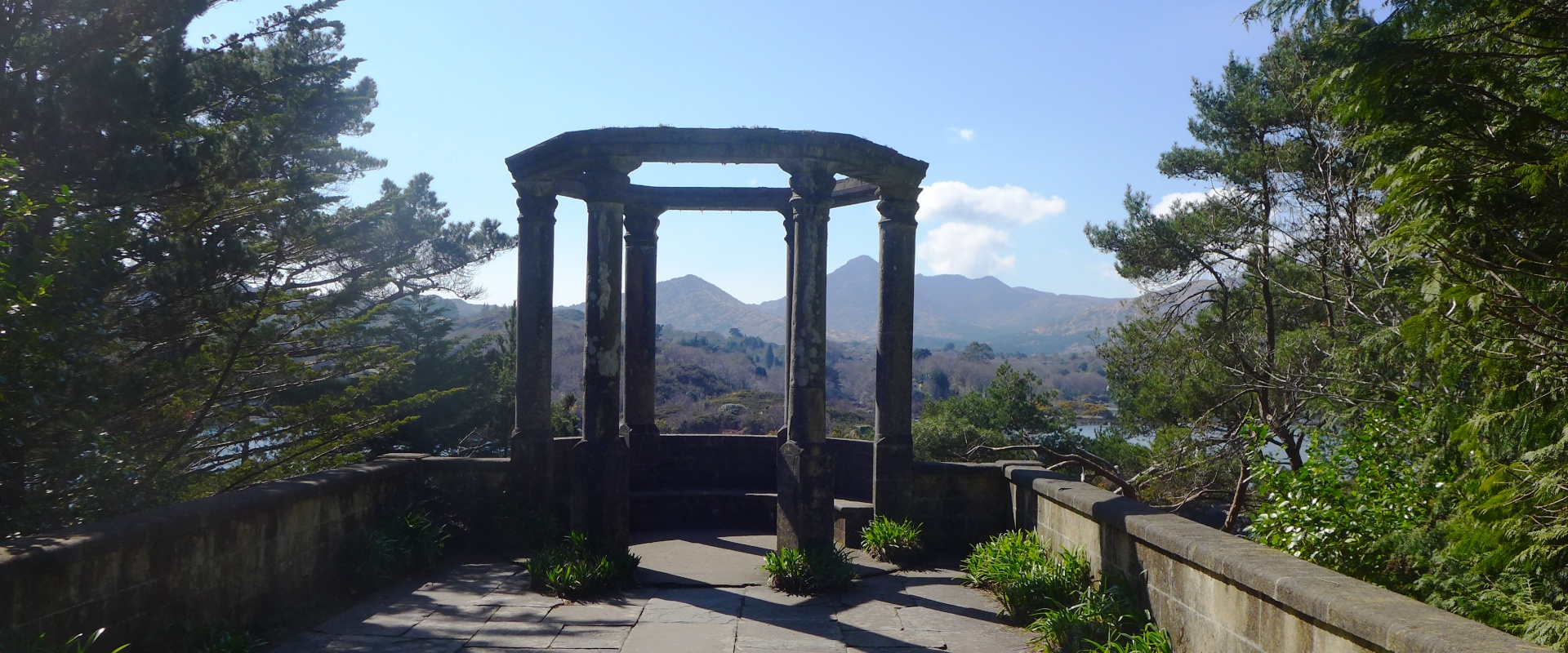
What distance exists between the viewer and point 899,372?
10.4m

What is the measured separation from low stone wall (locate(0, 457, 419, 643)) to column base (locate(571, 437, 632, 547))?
1835mm

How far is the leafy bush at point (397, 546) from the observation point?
8328 millimetres

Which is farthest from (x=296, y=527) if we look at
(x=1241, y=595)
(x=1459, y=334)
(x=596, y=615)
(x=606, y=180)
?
(x=1459, y=334)

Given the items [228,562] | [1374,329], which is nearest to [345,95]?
[228,562]

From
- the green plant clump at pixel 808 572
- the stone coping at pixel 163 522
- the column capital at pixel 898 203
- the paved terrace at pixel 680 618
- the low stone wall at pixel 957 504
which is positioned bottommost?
the paved terrace at pixel 680 618

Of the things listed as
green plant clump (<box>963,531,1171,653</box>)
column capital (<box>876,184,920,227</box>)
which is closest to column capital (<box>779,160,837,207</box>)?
→ column capital (<box>876,184,920,227</box>)

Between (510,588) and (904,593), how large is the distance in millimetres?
3315

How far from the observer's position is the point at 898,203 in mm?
10188

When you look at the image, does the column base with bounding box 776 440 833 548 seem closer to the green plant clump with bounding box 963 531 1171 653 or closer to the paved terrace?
the paved terrace

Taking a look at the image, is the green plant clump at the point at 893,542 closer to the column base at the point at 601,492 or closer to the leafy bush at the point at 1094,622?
the column base at the point at 601,492

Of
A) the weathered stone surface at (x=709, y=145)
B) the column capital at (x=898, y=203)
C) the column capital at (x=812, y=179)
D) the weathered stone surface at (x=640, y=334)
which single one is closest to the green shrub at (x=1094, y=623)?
the column capital at (x=812, y=179)

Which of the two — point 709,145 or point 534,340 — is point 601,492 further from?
point 709,145

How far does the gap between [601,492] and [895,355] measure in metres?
3.32

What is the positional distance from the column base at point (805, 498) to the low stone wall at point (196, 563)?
12.2 feet
